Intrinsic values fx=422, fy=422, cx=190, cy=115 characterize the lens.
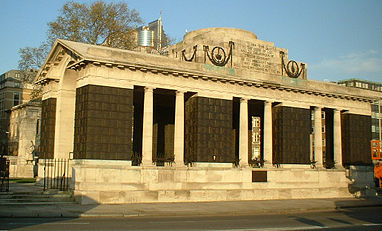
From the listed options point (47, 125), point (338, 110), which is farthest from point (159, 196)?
point (338, 110)

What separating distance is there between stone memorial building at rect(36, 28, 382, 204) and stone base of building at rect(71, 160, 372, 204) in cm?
7

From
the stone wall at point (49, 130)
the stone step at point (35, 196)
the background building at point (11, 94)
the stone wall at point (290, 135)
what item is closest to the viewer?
the stone step at point (35, 196)

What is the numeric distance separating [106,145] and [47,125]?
7.17 meters

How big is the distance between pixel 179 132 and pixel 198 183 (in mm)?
3719

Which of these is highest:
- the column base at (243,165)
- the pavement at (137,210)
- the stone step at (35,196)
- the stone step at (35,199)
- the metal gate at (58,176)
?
the column base at (243,165)

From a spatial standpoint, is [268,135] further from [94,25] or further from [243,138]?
[94,25]

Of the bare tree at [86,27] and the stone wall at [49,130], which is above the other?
the bare tree at [86,27]

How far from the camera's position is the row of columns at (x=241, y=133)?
27562 millimetres

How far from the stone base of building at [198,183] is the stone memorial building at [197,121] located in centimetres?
7

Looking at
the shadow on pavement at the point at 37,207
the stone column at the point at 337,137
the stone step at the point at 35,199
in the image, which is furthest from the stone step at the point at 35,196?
the stone column at the point at 337,137

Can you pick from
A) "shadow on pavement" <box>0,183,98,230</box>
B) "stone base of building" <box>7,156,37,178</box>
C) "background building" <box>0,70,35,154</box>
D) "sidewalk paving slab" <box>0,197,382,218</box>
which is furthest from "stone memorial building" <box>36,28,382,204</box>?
"background building" <box>0,70,35,154</box>

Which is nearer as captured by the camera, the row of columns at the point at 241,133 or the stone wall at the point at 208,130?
the row of columns at the point at 241,133

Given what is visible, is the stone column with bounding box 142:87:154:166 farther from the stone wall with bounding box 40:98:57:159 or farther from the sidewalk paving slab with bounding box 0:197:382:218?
the stone wall with bounding box 40:98:57:159

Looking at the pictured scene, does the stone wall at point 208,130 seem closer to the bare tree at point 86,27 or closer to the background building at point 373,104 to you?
the bare tree at point 86,27
